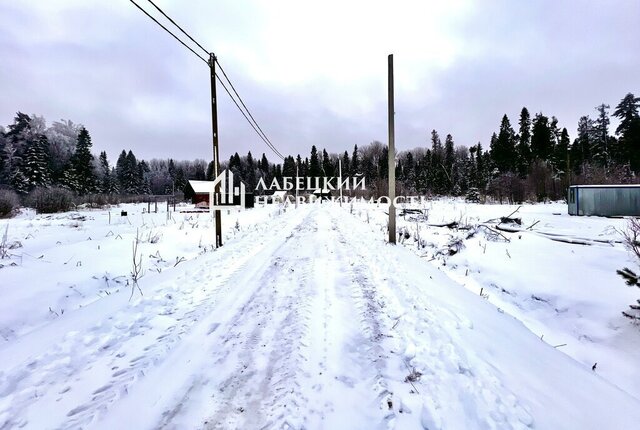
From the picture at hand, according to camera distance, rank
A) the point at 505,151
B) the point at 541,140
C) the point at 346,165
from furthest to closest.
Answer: the point at 346,165, the point at 505,151, the point at 541,140

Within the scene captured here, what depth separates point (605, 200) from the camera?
14555 mm

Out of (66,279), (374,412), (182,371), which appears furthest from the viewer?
(66,279)

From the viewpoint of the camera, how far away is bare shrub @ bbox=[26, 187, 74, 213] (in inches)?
953

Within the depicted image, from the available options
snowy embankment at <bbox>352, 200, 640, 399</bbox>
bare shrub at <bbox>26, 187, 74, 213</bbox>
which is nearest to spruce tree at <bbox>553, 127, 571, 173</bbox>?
snowy embankment at <bbox>352, 200, 640, 399</bbox>

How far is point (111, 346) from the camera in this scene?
2869 millimetres

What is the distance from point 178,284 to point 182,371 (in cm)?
256

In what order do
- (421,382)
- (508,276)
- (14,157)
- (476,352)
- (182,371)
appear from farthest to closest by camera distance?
(14,157) → (508,276) → (476,352) → (182,371) → (421,382)

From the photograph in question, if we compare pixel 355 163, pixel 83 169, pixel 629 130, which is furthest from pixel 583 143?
pixel 83 169

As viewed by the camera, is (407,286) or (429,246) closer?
(407,286)

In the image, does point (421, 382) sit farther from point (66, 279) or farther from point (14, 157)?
point (14, 157)

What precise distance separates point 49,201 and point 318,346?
3121 cm

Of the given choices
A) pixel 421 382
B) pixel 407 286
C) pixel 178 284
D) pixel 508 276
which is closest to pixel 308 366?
pixel 421 382

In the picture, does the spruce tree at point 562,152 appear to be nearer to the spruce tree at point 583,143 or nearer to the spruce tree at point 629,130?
the spruce tree at point 583,143

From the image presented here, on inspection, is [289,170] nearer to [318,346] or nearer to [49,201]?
[49,201]
